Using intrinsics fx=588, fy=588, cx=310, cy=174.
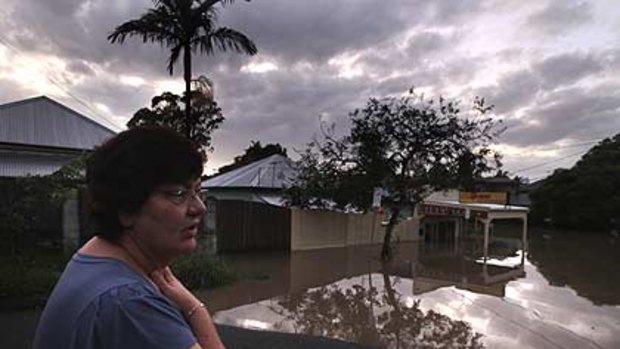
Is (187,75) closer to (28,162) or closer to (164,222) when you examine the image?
(28,162)

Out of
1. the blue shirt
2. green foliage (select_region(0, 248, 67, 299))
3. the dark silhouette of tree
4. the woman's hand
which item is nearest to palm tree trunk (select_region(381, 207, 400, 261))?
the dark silhouette of tree

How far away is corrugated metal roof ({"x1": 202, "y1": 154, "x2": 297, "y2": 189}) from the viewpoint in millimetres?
23391

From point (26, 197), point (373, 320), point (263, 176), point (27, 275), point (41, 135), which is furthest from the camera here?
point (263, 176)

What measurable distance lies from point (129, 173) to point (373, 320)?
8.43 metres

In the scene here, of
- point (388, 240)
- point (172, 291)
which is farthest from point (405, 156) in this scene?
point (172, 291)

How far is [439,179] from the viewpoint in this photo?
18109 mm

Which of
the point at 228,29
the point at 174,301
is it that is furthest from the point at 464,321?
the point at 174,301

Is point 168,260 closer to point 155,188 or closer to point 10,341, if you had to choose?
point 155,188

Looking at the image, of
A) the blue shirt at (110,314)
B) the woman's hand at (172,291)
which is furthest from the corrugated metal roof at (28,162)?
the blue shirt at (110,314)

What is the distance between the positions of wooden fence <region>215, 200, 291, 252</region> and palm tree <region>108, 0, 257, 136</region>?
571 centimetres

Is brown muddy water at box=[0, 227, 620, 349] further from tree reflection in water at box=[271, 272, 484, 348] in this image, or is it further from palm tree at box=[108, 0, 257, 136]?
palm tree at box=[108, 0, 257, 136]

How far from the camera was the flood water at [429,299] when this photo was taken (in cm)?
839

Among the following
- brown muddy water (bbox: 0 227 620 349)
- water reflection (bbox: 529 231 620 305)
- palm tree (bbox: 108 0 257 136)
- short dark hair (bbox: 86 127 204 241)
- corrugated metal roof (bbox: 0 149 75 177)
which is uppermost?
palm tree (bbox: 108 0 257 136)

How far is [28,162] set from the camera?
15.4 metres
